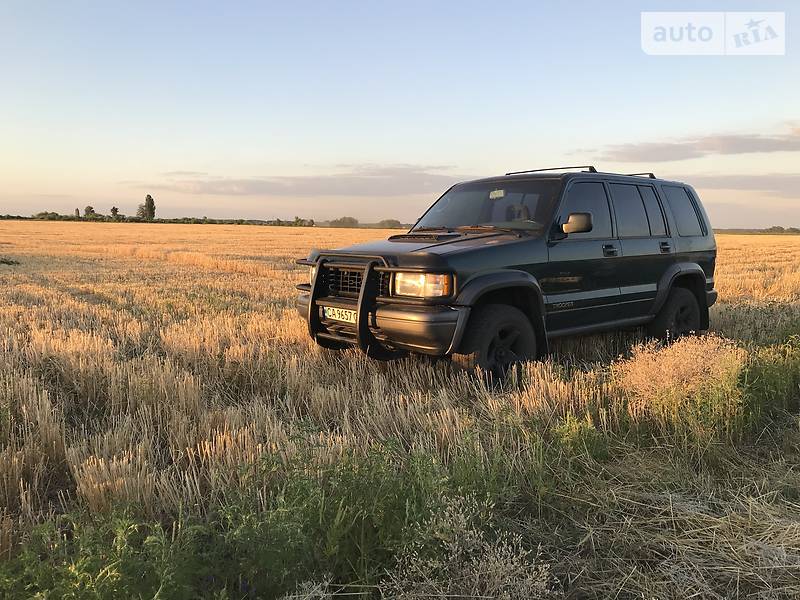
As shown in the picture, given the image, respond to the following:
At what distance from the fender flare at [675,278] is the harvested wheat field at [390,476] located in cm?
145

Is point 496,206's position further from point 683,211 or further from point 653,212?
point 683,211

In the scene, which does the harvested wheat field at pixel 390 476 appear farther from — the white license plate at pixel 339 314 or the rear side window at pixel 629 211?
the rear side window at pixel 629 211

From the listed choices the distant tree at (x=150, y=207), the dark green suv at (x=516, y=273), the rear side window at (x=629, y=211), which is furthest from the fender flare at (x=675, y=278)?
the distant tree at (x=150, y=207)

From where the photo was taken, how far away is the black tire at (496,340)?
193 inches

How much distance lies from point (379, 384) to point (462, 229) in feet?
6.25

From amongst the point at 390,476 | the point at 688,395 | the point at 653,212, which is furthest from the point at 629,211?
the point at 390,476

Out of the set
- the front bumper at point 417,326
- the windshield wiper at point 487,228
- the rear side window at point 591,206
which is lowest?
the front bumper at point 417,326

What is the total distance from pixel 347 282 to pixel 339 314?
0.33 meters

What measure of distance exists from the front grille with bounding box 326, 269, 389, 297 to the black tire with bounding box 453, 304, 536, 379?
81 centimetres

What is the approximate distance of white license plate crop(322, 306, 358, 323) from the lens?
5121 mm

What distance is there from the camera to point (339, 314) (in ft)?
17.3

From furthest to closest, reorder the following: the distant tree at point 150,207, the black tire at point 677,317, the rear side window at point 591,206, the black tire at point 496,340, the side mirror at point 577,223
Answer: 1. the distant tree at point 150,207
2. the black tire at point 677,317
3. the rear side window at point 591,206
4. the side mirror at point 577,223
5. the black tire at point 496,340

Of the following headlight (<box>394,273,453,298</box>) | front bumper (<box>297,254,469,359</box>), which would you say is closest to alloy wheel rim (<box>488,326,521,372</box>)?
front bumper (<box>297,254,469,359</box>)

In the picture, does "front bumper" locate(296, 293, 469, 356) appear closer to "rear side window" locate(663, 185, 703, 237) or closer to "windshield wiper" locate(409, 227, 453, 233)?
"windshield wiper" locate(409, 227, 453, 233)
